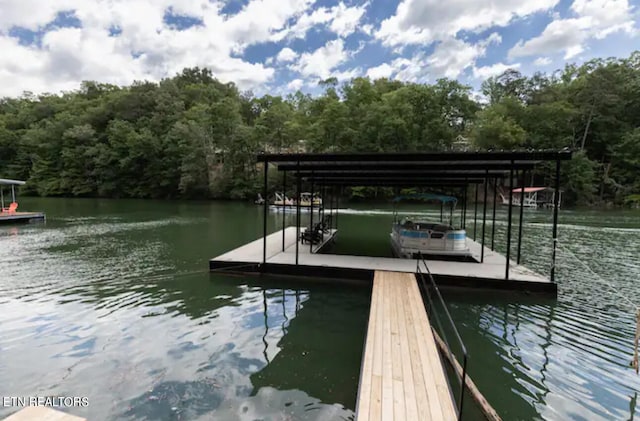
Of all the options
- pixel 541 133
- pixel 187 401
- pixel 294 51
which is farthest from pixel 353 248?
pixel 294 51

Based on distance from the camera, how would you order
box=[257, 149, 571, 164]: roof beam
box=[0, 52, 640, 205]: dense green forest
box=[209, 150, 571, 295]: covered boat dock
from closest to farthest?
box=[257, 149, 571, 164]: roof beam, box=[209, 150, 571, 295]: covered boat dock, box=[0, 52, 640, 205]: dense green forest

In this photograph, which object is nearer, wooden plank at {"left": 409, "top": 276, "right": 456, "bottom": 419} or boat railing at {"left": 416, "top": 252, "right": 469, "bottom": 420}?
boat railing at {"left": 416, "top": 252, "right": 469, "bottom": 420}

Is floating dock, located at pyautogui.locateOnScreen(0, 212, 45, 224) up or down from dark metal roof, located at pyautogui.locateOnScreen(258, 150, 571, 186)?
down

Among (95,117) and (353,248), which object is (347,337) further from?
(95,117)

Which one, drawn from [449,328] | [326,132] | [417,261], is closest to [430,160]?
[417,261]

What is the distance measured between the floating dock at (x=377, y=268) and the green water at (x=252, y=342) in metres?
0.29

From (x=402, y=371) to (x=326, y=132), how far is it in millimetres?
38214

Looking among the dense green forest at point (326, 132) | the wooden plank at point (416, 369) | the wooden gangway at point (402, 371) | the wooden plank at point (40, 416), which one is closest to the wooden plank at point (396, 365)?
the wooden gangway at point (402, 371)

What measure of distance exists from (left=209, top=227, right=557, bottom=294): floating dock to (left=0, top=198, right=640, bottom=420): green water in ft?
0.96

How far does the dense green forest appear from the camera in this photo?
35.3 metres

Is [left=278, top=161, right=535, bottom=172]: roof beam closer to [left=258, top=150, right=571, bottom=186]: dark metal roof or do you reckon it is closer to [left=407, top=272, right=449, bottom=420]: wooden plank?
[left=258, top=150, right=571, bottom=186]: dark metal roof

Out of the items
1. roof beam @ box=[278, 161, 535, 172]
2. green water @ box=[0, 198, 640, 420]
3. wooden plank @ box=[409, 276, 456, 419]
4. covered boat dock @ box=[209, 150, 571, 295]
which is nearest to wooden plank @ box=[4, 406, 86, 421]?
green water @ box=[0, 198, 640, 420]

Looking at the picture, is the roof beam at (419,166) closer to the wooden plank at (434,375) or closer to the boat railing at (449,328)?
the boat railing at (449,328)

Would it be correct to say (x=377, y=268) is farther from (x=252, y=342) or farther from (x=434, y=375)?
(x=434, y=375)
